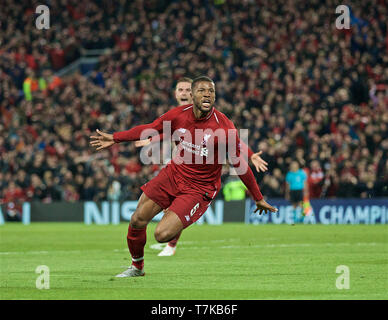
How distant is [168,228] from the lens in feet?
32.2

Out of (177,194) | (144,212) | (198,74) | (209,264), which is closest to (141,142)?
(177,194)

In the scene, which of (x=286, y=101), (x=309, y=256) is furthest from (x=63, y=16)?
(x=309, y=256)

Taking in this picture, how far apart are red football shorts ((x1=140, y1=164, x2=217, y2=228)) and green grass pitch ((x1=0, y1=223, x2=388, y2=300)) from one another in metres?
0.90

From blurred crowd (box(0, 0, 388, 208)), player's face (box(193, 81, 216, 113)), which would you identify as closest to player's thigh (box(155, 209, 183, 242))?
player's face (box(193, 81, 216, 113))

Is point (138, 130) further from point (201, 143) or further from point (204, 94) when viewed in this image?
point (204, 94)

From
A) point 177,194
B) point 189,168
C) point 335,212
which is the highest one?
point 189,168

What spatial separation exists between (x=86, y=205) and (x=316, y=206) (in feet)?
23.7

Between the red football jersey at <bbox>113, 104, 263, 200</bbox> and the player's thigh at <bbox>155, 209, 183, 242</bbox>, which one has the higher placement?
the red football jersey at <bbox>113, 104, 263, 200</bbox>

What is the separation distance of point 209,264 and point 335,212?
12698 mm

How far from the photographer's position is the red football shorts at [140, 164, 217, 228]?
10.1 metres

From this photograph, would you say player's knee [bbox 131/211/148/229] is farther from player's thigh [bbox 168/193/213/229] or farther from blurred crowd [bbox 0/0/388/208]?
blurred crowd [bbox 0/0/388/208]

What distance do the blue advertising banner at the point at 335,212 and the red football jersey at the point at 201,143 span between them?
14124 mm
